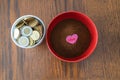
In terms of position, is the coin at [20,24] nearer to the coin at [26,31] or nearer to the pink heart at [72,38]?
the coin at [26,31]

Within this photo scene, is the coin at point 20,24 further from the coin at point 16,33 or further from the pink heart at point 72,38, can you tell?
the pink heart at point 72,38

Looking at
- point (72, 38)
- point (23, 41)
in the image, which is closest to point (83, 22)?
point (72, 38)

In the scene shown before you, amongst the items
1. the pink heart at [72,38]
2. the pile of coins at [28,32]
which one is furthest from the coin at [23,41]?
the pink heart at [72,38]

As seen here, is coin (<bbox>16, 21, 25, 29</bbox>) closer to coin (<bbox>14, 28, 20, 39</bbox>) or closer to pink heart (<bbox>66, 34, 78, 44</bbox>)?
coin (<bbox>14, 28, 20, 39</bbox>)

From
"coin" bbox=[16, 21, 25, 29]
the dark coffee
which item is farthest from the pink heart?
Result: "coin" bbox=[16, 21, 25, 29]

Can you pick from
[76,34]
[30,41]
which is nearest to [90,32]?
[76,34]

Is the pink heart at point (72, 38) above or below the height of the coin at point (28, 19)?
below

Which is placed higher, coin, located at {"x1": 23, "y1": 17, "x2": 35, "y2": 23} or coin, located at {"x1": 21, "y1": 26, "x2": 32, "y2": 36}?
coin, located at {"x1": 23, "y1": 17, "x2": 35, "y2": 23}
